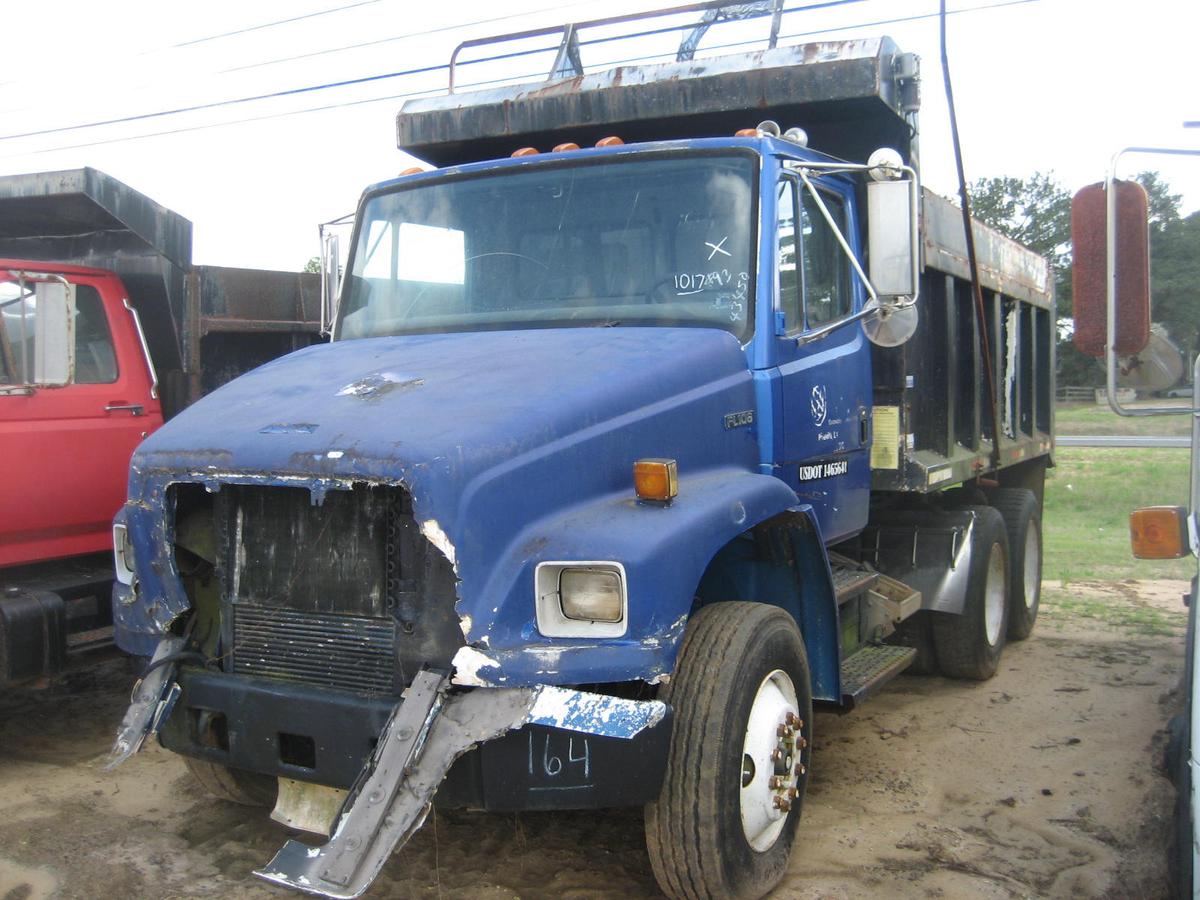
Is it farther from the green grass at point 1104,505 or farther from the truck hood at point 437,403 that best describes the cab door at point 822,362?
the green grass at point 1104,505

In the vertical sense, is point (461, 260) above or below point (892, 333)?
above

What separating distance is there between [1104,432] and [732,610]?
30382 mm

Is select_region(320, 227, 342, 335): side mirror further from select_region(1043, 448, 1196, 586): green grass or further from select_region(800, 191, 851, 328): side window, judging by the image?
select_region(1043, 448, 1196, 586): green grass

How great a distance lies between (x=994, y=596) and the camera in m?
7.37

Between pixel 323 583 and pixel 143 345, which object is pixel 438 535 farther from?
pixel 143 345

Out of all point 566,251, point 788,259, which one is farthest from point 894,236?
point 566,251

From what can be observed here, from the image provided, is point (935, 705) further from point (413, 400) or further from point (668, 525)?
point (413, 400)

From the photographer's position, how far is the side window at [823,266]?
4.82m

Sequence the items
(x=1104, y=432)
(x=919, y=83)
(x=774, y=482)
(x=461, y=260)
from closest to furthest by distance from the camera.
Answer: (x=774, y=482) → (x=461, y=260) → (x=919, y=83) → (x=1104, y=432)

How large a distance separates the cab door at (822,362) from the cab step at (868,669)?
58 centimetres

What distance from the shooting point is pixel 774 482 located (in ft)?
13.5

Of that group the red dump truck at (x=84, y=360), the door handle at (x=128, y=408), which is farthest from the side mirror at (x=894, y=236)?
the door handle at (x=128, y=408)

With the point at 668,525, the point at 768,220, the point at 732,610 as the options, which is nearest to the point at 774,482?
the point at 732,610

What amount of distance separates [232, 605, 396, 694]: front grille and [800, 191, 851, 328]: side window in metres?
2.27
